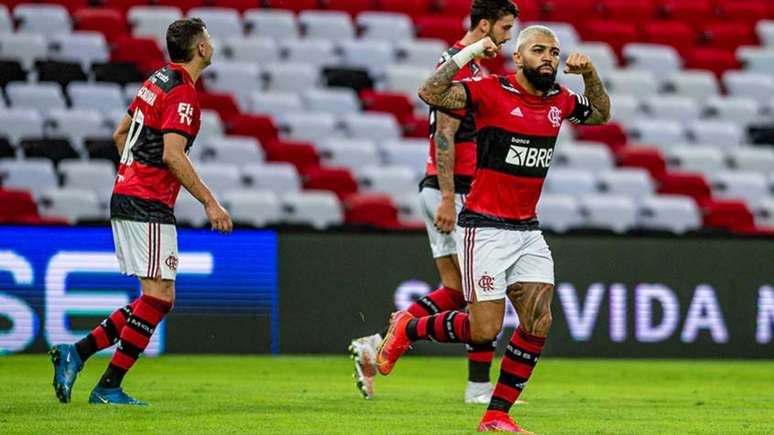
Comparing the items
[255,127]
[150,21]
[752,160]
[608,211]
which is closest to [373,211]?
[255,127]

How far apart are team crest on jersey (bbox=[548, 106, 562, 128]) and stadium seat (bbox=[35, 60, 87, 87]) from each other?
10419 millimetres

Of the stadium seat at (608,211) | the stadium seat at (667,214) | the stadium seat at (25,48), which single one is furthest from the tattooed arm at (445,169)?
the stadium seat at (25,48)

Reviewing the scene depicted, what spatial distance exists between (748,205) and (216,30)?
276 inches

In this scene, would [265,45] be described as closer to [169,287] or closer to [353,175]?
[353,175]

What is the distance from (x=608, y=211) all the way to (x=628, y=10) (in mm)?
5940

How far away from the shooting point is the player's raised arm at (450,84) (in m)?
7.13

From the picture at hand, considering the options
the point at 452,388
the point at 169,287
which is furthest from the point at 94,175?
the point at 169,287

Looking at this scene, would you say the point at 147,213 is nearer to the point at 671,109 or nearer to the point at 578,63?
the point at 578,63

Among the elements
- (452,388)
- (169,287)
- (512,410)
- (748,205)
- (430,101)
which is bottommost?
(748,205)

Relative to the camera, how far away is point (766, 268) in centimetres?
1346

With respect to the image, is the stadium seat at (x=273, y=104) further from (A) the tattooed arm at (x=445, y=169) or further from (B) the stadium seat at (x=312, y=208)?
(A) the tattooed arm at (x=445, y=169)

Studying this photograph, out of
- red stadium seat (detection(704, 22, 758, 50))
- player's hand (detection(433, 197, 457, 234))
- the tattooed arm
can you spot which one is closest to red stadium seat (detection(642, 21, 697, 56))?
red stadium seat (detection(704, 22, 758, 50))

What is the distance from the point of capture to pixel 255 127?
656 inches

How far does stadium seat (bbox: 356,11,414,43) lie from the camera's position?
1911 centimetres
